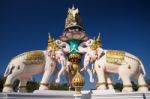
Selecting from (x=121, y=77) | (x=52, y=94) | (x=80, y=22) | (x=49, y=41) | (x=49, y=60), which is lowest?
(x=52, y=94)

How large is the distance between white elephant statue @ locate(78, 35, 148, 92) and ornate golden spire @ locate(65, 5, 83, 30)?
1.67m

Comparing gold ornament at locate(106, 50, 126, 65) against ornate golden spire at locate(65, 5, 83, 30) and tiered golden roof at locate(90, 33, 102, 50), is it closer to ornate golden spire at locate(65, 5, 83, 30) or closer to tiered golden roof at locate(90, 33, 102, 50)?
tiered golden roof at locate(90, 33, 102, 50)

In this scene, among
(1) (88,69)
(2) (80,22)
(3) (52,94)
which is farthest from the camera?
(2) (80,22)

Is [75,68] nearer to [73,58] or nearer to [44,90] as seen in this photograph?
[73,58]

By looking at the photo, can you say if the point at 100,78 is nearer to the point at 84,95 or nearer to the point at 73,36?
the point at 84,95

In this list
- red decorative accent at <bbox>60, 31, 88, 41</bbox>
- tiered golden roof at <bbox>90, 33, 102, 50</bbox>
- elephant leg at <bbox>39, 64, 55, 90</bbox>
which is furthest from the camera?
red decorative accent at <bbox>60, 31, 88, 41</bbox>

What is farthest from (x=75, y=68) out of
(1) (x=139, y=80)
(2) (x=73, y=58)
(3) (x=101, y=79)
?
(1) (x=139, y=80)

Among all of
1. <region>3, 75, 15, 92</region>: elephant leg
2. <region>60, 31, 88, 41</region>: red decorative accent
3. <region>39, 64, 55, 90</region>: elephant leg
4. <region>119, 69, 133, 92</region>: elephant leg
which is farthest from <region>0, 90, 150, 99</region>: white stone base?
<region>60, 31, 88, 41</region>: red decorative accent

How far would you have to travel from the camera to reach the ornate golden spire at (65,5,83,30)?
1380cm

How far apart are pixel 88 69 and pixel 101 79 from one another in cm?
89

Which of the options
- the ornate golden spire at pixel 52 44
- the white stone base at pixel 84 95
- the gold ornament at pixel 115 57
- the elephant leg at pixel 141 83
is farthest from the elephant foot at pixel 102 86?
the ornate golden spire at pixel 52 44

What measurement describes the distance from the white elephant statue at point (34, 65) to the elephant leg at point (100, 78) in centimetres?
168

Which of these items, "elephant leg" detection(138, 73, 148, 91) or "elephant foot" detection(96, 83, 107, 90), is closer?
"elephant leg" detection(138, 73, 148, 91)

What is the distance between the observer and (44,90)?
11.3 meters
